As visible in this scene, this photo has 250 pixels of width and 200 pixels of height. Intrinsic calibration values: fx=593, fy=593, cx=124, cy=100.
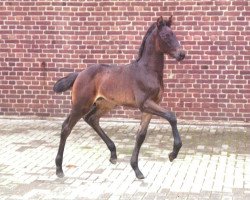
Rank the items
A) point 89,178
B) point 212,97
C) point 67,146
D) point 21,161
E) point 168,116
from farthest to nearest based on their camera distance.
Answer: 1. point 212,97
2. point 67,146
3. point 21,161
4. point 89,178
5. point 168,116

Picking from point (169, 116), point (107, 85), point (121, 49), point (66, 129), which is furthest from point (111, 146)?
point (121, 49)

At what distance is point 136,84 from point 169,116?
63 centimetres

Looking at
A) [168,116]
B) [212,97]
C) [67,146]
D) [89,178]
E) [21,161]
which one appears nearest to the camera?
Result: [168,116]

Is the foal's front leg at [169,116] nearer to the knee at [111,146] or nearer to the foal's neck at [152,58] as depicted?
the foal's neck at [152,58]

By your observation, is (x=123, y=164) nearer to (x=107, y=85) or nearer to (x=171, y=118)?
(x=107, y=85)

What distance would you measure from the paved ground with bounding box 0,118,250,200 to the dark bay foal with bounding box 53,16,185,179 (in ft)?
1.22

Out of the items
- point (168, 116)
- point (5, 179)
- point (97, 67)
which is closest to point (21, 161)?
point (5, 179)

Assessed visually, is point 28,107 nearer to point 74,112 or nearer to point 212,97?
point 212,97

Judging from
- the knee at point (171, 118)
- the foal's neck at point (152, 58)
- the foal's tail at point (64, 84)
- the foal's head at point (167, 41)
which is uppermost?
the foal's head at point (167, 41)

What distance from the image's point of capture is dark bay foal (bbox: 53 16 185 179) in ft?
23.0

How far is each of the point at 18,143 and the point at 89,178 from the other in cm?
255

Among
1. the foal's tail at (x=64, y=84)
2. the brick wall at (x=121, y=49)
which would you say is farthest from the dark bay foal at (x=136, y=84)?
the brick wall at (x=121, y=49)

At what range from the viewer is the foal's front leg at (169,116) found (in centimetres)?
680

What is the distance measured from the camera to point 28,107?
11625 mm
